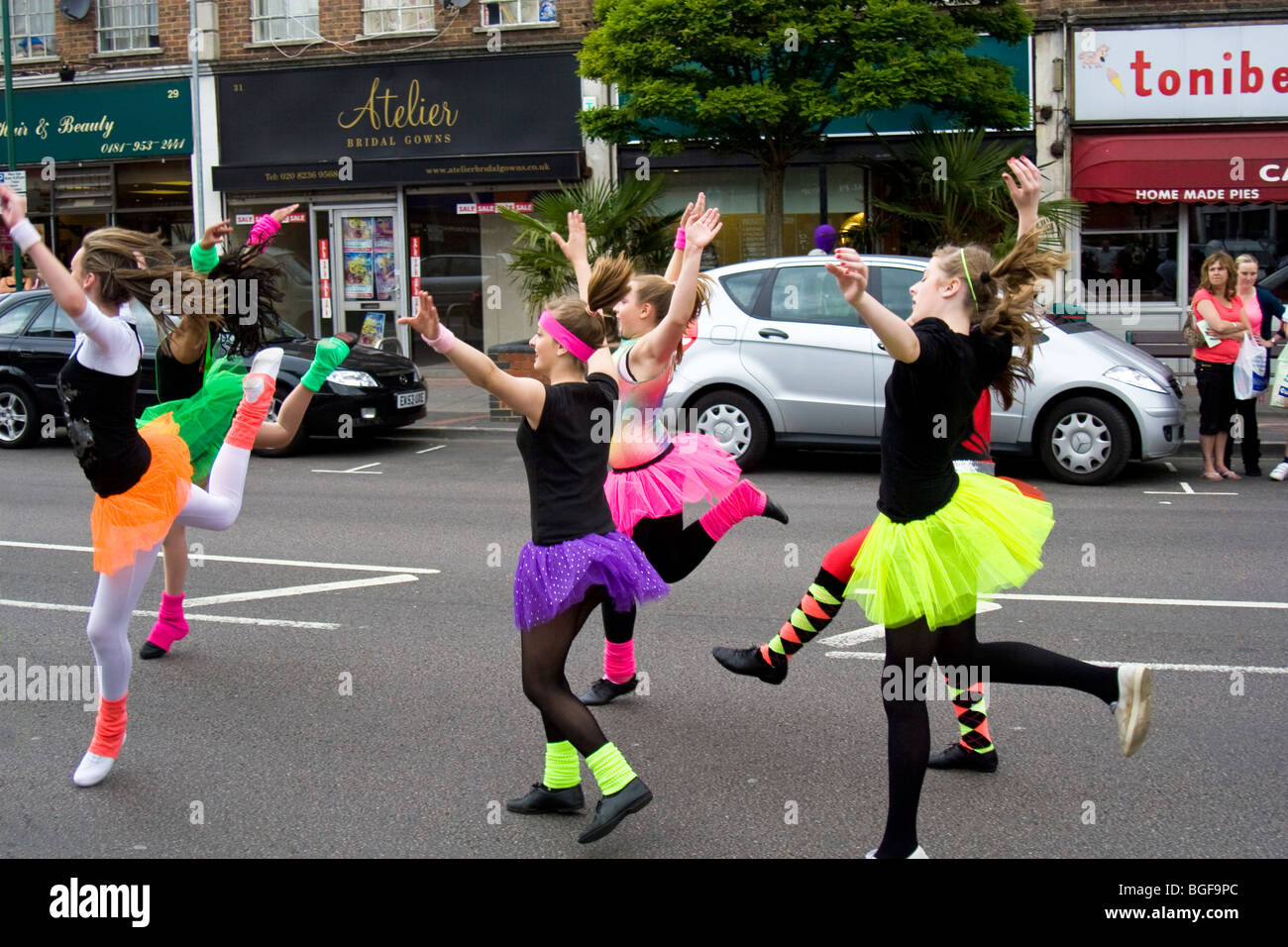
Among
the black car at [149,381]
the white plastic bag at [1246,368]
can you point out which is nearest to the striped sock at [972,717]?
the white plastic bag at [1246,368]

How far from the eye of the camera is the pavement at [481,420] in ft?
41.2

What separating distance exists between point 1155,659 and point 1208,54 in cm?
1331

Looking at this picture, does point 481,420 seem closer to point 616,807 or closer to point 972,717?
point 972,717

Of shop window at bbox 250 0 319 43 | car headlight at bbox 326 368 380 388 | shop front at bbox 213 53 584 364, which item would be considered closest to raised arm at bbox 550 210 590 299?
car headlight at bbox 326 368 380 388

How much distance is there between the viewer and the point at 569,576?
13.1 ft

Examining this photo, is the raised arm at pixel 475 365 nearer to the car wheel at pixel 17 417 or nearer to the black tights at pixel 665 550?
the black tights at pixel 665 550

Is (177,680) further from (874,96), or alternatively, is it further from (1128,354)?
(874,96)

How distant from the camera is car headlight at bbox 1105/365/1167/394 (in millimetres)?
10438

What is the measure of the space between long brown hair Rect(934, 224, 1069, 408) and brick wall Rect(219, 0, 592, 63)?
14.9m

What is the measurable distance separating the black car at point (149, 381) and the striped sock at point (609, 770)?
915 cm

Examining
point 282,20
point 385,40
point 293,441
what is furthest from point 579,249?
point 282,20

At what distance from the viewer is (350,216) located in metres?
19.6

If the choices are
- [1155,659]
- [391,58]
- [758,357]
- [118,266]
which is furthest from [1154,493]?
[391,58]

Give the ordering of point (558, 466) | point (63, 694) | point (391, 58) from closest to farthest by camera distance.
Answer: point (558, 466) < point (63, 694) < point (391, 58)
